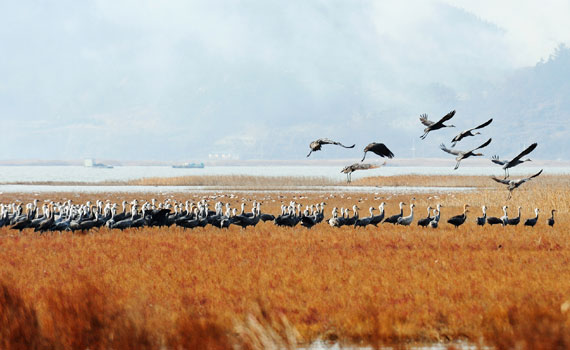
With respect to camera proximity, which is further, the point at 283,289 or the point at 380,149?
the point at 283,289

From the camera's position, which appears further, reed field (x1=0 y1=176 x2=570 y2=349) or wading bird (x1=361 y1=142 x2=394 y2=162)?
wading bird (x1=361 y1=142 x2=394 y2=162)

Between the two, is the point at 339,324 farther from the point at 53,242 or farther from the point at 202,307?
the point at 53,242

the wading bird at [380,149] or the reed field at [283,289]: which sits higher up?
the wading bird at [380,149]

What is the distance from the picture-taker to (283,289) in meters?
14.2

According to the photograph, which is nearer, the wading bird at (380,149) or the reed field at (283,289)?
the reed field at (283,289)

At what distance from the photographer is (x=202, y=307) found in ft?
42.1

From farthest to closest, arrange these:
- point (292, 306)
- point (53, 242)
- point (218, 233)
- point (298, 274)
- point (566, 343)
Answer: point (218, 233) → point (53, 242) → point (298, 274) → point (292, 306) → point (566, 343)

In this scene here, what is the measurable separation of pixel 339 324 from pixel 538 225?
61.9 ft

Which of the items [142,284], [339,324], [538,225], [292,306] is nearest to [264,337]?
[339,324]

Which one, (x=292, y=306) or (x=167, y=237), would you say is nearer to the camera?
(x=292, y=306)

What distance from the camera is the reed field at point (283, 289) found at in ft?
34.2

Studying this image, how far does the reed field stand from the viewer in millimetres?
10430

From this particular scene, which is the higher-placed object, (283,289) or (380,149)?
(380,149)

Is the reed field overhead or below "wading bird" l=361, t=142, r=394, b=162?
below
